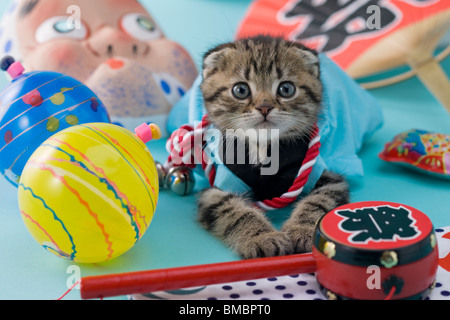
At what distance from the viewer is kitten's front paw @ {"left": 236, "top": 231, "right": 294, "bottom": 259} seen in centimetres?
112

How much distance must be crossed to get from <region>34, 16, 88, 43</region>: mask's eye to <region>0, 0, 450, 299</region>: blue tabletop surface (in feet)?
1.53

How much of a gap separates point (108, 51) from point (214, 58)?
76 centimetres

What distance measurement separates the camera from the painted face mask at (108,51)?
5.97 ft

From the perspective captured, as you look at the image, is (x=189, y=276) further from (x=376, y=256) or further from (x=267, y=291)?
(x=376, y=256)

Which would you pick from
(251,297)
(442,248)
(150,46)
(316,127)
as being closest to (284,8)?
(150,46)

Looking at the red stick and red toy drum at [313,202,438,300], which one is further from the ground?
red toy drum at [313,202,438,300]

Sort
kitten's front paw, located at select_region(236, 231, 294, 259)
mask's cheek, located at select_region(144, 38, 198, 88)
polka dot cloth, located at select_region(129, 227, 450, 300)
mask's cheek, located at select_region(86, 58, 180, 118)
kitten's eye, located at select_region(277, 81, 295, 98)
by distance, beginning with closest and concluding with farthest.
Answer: polka dot cloth, located at select_region(129, 227, 450, 300) → kitten's front paw, located at select_region(236, 231, 294, 259) → kitten's eye, located at select_region(277, 81, 295, 98) → mask's cheek, located at select_region(86, 58, 180, 118) → mask's cheek, located at select_region(144, 38, 198, 88)

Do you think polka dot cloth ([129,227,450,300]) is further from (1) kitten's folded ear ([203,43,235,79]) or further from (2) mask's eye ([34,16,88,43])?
(2) mask's eye ([34,16,88,43])

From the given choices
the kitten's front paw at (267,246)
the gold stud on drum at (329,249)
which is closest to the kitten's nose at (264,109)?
the kitten's front paw at (267,246)

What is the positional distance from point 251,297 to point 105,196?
0.32 metres

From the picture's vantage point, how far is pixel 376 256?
0.89m

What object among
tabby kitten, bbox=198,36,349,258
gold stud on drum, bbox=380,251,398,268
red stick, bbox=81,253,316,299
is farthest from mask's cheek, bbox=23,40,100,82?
gold stud on drum, bbox=380,251,398,268

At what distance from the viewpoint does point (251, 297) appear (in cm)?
101

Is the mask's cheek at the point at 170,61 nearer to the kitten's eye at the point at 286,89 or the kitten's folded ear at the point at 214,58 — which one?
the kitten's folded ear at the point at 214,58
